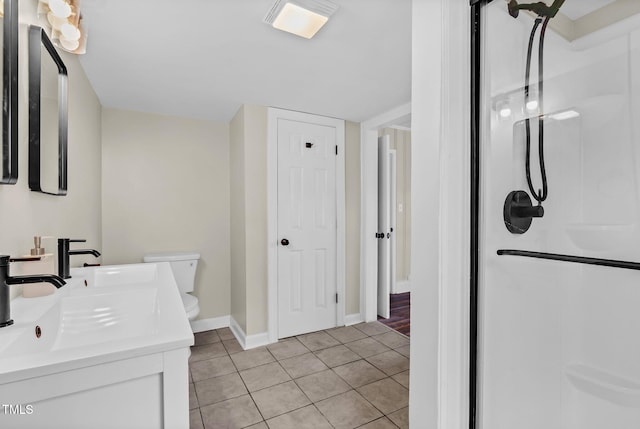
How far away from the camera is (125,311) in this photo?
49.8 inches

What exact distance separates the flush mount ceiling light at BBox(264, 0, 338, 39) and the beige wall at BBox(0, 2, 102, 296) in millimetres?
990

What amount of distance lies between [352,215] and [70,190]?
2378 mm

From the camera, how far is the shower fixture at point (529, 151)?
0.89 metres

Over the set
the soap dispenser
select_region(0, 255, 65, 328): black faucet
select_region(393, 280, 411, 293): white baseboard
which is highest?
the soap dispenser

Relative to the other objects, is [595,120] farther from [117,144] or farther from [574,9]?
[117,144]

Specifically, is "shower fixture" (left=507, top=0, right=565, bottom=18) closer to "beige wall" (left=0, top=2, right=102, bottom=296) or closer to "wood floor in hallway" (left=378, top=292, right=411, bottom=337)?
"beige wall" (left=0, top=2, right=102, bottom=296)

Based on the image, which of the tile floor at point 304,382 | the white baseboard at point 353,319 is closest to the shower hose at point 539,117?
the tile floor at point 304,382

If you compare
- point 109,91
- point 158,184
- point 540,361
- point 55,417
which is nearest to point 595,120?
point 540,361

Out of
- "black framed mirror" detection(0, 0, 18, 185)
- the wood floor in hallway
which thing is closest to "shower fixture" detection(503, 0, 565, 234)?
"black framed mirror" detection(0, 0, 18, 185)

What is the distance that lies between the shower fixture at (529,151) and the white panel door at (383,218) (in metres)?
2.57

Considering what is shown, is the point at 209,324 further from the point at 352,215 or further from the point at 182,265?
the point at 352,215

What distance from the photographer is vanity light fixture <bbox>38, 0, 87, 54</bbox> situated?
4.31ft

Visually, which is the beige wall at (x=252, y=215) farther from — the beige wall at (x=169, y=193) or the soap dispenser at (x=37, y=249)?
the soap dispenser at (x=37, y=249)

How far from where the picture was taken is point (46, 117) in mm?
1421
